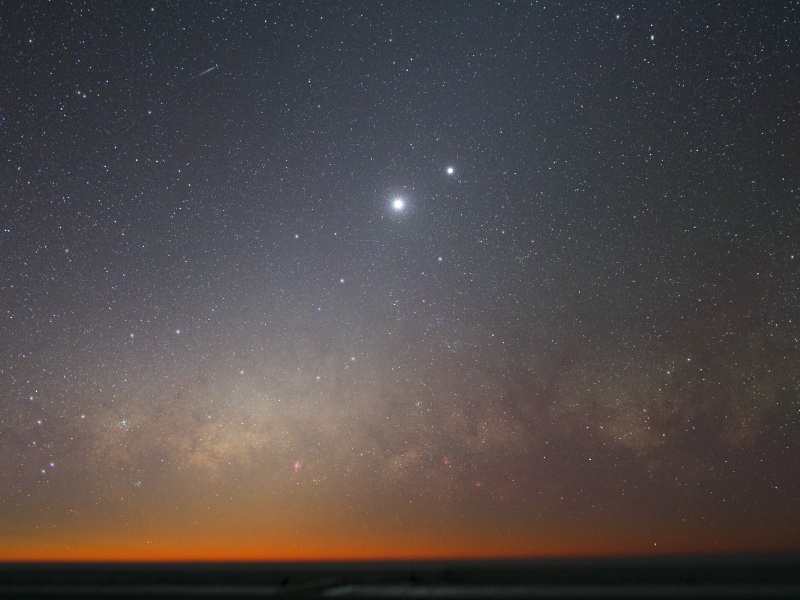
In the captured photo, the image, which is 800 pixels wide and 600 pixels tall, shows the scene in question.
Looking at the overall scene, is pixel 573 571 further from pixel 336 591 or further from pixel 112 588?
pixel 112 588

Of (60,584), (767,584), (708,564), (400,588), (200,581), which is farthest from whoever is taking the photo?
(60,584)

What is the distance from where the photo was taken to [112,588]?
3.71m

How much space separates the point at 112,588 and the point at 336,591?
179 centimetres

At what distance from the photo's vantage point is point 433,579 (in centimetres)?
324

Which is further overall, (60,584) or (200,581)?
(60,584)

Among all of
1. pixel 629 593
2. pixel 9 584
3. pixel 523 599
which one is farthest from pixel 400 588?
pixel 9 584

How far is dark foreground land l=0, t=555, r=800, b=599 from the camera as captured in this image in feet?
8.87

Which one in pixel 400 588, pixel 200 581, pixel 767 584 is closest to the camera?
pixel 767 584

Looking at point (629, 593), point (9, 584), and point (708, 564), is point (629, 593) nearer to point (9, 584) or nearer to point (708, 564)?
point (708, 564)

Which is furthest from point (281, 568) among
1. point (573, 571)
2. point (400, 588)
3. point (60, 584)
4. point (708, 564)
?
point (708, 564)

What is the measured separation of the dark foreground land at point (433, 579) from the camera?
106 inches

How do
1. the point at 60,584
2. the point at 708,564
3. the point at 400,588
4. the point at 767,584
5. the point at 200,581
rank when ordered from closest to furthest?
1. the point at 767,584
2. the point at 708,564
3. the point at 400,588
4. the point at 200,581
5. the point at 60,584

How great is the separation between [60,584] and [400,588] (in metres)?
2.76

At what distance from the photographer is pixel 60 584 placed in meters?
3.90
